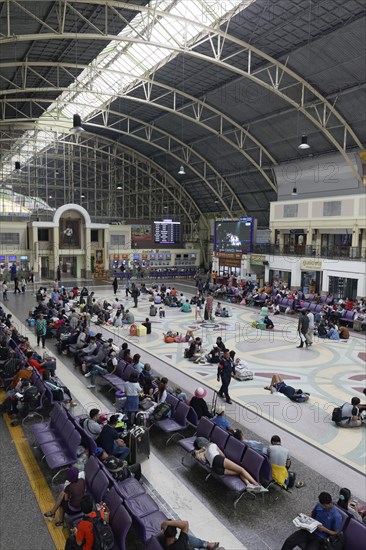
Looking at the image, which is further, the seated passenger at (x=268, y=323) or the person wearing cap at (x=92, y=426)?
the seated passenger at (x=268, y=323)

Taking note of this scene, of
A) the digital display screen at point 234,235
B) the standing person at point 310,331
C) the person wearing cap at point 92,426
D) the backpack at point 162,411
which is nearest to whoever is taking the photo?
the person wearing cap at point 92,426

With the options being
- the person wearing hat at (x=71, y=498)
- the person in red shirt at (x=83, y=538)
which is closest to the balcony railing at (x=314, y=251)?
the person wearing hat at (x=71, y=498)

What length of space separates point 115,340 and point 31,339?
3678 millimetres

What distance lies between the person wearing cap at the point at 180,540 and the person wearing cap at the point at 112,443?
8.19 feet

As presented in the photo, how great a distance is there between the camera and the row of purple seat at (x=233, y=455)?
7.29 m

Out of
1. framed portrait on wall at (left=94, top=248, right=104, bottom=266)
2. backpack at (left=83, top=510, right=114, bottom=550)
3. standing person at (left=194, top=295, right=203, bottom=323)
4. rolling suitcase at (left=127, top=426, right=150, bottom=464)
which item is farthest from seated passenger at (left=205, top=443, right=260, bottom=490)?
framed portrait on wall at (left=94, top=248, right=104, bottom=266)

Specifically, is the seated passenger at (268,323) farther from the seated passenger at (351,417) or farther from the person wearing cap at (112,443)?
the person wearing cap at (112,443)

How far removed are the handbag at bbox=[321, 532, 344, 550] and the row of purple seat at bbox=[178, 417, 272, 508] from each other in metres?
1.68

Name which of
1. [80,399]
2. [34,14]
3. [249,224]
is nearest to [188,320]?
[80,399]

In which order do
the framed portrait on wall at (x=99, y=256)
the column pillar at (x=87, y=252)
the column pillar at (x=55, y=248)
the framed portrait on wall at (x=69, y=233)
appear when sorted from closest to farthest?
the column pillar at (x=55, y=248), the framed portrait on wall at (x=69, y=233), the column pillar at (x=87, y=252), the framed portrait on wall at (x=99, y=256)

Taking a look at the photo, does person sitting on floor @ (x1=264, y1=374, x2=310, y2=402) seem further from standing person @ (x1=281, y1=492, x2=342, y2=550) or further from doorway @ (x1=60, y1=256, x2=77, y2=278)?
doorway @ (x1=60, y1=256, x2=77, y2=278)

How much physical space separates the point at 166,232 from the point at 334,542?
139 ft

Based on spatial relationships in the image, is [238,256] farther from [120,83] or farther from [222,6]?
[222,6]

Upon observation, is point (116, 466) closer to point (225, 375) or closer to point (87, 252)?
point (225, 375)
